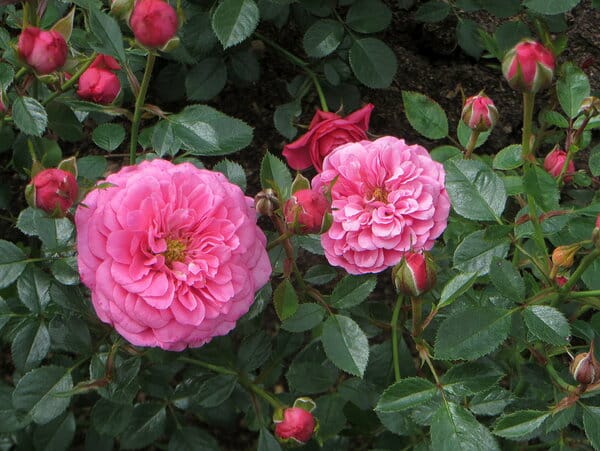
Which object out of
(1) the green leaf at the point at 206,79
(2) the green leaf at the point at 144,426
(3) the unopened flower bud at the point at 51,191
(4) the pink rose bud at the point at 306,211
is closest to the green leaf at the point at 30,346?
(2) the green leaf at the point at 144,426

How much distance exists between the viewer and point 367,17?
163cm

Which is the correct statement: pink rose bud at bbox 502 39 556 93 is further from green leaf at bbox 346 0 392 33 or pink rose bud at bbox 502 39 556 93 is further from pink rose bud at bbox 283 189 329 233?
green leaf at bbox 346 0 392 33

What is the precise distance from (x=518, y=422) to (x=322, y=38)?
2.84ft

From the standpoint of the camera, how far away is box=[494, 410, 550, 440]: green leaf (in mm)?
1019

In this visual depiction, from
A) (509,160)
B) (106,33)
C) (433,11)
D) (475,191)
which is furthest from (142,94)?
(433,11)

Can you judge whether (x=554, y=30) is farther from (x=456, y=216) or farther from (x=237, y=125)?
(x=237, y=125)

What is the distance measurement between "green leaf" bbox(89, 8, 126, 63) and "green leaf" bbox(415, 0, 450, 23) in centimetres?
85

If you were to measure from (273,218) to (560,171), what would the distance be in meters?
0.56

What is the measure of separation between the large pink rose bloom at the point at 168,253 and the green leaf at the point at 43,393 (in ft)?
0.74

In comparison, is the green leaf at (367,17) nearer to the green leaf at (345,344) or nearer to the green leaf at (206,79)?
the green leaf at (206,79)

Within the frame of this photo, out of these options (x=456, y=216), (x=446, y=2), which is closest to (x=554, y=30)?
(x=446, y=2)

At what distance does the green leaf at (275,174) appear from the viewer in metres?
1.13

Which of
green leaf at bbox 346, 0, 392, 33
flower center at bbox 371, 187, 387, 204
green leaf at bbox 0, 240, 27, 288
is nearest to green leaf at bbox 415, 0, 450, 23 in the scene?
green leaf at bbox 346, 0, 392, 33

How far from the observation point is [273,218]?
105 centimetres
